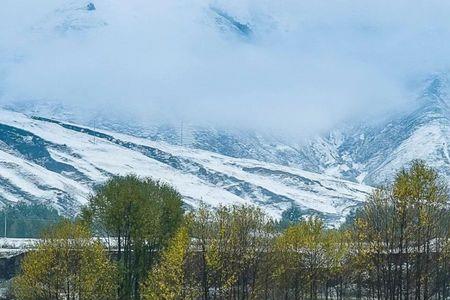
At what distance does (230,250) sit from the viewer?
8069 centimetres

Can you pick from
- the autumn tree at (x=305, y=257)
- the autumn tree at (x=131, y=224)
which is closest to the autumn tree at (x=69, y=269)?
the autumn tree at (x=131, y=224)

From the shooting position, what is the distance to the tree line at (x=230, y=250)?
214ft

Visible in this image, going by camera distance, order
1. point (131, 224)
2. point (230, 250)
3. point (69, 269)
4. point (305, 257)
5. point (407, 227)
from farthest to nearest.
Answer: point (131, 224)
point (305, 257)
point (230, 250)
point (69, 269)
point (407, 227)

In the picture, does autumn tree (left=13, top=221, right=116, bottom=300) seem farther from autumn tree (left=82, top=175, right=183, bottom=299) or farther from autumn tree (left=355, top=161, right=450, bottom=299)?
autumn tree (left=355, top=161, right=450, bottom=299)

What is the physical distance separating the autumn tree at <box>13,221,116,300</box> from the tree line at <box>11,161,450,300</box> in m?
A: 0.10

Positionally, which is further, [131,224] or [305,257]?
[131,224]

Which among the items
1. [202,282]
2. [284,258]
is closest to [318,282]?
[284,258]

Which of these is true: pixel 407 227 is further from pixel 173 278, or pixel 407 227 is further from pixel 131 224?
pixel 131 224

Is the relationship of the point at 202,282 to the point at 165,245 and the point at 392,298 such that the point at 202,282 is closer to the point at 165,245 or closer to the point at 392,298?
the point at 165,245

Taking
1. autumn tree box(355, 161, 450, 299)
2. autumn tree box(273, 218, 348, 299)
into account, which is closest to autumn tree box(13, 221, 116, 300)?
autumn tree box(273, 218, 348, 299)

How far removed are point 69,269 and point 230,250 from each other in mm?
15405

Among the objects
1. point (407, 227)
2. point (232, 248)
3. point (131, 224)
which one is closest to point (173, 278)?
point (232, 248)

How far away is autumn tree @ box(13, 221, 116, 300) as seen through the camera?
258 feet

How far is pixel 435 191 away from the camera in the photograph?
63.6m
